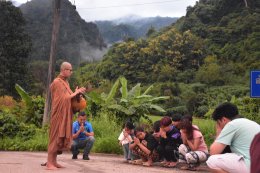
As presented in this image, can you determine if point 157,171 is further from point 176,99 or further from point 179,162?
point 176,99

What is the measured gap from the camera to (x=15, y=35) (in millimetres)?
34469

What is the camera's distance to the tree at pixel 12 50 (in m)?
33.1

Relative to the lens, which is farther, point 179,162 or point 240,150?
point 179,162

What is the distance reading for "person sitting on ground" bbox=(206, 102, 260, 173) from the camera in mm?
4895

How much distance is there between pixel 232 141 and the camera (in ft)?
16.5

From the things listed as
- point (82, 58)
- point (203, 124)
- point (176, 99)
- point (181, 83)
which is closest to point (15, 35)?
point (176, 99)

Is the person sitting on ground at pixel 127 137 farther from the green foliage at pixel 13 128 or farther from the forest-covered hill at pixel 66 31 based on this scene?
the forest-covered hill at pixel 66 31

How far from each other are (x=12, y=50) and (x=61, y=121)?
27.4m

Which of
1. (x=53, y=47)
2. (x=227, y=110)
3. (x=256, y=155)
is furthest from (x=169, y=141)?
(x=53, y=47)

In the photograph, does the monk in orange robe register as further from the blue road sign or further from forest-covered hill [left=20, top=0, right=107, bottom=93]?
forest-covered hill [left=20, top=0, right=107, bottom=93]

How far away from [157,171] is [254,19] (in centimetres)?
4322

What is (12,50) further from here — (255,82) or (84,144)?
(255,82)

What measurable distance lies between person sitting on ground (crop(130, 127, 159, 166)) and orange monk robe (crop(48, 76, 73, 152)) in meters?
1.91

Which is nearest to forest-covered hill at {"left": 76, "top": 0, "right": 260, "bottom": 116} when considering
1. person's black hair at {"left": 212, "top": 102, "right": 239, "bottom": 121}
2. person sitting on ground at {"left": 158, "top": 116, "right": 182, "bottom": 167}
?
person sitting on ground at {"left": 158, "top": 116, "right": 182, "bottom": 167}
